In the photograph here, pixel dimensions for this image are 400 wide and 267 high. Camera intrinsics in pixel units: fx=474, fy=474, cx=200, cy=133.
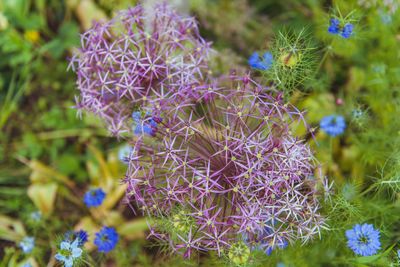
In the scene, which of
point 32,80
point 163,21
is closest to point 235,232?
point 163,21

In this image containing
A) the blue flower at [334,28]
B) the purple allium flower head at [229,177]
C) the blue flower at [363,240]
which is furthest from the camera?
the blue flower at [334,28]

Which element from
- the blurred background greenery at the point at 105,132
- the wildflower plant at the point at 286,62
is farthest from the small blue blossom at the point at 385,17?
the wildflower plant at the point at 286,62

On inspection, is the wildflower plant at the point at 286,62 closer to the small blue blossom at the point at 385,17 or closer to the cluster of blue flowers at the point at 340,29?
the cluster of blue flowers at the point at 340,29

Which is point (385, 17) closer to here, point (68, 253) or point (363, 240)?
point (363, 240)

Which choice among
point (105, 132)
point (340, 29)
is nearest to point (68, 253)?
point (105, 132)

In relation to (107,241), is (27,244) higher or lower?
lower
